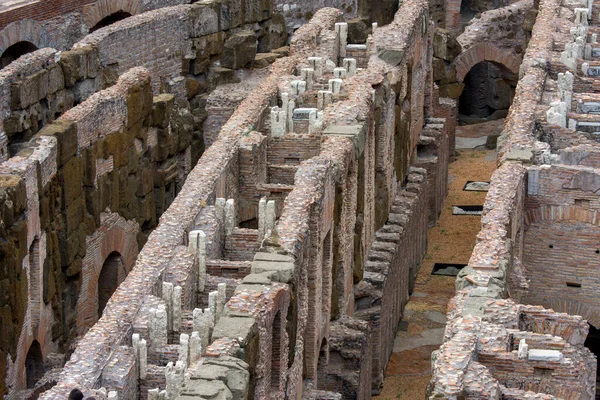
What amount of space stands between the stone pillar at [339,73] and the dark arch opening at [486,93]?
1424 cm

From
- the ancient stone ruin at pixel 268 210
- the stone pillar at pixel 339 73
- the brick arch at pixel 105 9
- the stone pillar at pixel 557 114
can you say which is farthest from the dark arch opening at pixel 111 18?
the stone pillar at pixel 557 114

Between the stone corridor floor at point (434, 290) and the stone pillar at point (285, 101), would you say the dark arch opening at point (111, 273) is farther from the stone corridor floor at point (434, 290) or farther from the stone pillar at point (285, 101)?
the stone corridor floor at point (434, 290)

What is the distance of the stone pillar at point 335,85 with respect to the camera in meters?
35.4

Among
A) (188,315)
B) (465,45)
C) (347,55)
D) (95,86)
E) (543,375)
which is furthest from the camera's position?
(465,45)

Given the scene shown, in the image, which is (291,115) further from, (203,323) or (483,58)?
(483,58)

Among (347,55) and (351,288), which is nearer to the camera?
(351,288)

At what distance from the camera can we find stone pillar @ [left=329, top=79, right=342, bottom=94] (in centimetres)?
3544

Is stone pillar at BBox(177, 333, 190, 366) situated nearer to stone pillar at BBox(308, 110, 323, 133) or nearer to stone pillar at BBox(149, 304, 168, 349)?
stone pillar at BBox(149, 304, 168, 349)

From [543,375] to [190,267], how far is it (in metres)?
5.45

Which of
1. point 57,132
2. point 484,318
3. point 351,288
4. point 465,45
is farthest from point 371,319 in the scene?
point 465,45

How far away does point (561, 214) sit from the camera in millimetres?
29203

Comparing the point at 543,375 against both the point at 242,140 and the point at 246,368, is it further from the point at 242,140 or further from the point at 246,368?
the point at 242,140

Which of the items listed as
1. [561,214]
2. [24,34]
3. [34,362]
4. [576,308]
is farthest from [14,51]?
[576,308]

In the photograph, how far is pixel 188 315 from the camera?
Answer: 84.9ft
